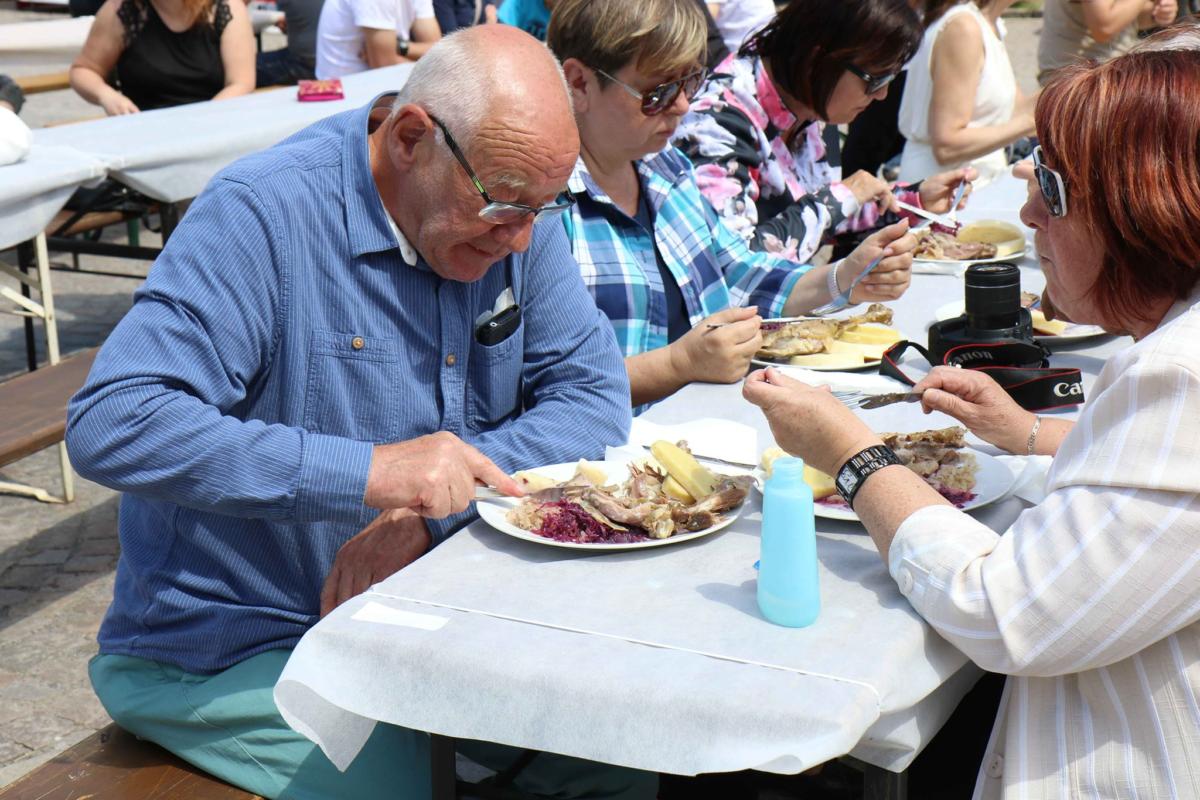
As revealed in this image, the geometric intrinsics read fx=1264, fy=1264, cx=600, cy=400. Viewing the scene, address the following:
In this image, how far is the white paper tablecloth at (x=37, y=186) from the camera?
440 centimetres

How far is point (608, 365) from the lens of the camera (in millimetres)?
2451

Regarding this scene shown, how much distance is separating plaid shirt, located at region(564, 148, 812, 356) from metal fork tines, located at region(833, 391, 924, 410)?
2.13 feet

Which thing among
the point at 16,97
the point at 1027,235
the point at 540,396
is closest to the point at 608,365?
the point at 540,396

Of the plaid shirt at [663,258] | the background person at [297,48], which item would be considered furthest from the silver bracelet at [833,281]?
the background person at [297,48]

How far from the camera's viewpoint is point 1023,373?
2477mm

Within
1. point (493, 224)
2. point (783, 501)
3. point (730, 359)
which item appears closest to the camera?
point (783, 501)

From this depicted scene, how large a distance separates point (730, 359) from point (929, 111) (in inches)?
132

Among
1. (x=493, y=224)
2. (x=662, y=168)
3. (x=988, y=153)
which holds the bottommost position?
(x=988, y=153)

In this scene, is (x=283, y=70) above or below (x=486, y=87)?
below

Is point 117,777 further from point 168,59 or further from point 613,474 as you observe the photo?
point 168,59

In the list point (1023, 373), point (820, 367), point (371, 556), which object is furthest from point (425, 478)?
point (1023, 373)

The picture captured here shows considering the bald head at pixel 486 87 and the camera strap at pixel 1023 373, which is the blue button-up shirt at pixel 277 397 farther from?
the camera strap at pixel 1023 373

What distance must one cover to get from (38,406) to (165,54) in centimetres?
374

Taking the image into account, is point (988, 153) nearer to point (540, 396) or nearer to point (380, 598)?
point (540, 396)
